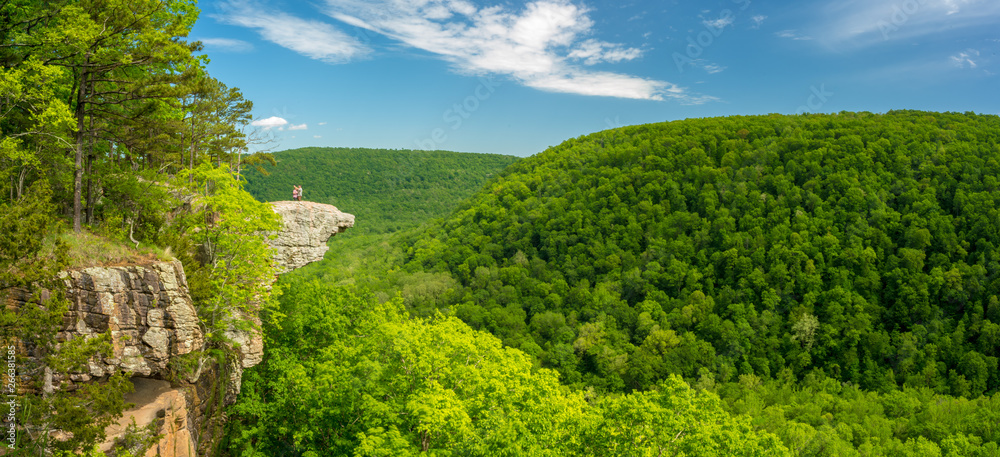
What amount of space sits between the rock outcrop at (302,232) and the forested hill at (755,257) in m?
38.3

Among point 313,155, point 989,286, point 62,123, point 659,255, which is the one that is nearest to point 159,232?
point 62,123

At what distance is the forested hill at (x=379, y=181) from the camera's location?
127500 millimetres

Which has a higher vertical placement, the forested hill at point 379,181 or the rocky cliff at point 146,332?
the forested hill at point 379,181

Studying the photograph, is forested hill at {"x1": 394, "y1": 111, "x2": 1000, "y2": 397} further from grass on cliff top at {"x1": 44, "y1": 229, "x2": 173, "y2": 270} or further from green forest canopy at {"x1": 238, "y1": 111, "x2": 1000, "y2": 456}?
grass on cliff top at {"x1": 44, "y1": 229, "x2": 173, "y2": 270}

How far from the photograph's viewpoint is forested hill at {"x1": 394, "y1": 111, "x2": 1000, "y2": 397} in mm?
63062

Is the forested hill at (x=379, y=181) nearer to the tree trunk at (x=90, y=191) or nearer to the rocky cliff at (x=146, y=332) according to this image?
the tree trunk at (x=90, y=191)

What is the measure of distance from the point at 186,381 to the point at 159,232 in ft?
15.8

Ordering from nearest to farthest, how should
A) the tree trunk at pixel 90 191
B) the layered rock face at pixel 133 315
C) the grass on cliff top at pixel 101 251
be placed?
the layered rock face at pixel 133 315
the grass on cliff top at pixel 101 251
the tree trunk at pixel 90 191

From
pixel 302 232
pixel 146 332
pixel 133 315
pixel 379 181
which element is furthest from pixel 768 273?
pixel 379 181

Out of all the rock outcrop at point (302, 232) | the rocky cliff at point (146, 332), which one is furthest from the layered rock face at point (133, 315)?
the rock outcrop at point (302, 232)

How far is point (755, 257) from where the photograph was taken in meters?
73.4

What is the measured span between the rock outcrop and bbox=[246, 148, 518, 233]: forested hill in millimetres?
91471

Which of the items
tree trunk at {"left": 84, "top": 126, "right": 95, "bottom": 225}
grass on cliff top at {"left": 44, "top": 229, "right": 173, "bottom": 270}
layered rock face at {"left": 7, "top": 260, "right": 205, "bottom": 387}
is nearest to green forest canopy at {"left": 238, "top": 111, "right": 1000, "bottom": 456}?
tree trunk at {"left": 84, "top": 126, "right": 95, "bottom": 225}

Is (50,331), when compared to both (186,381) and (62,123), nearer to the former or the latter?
(186,381)
